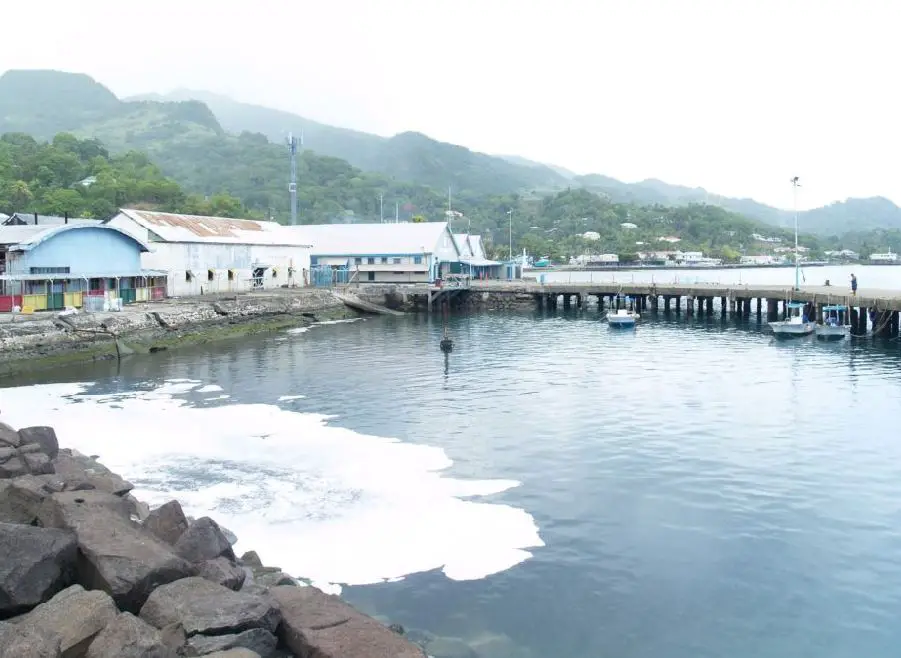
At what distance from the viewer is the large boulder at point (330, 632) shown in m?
9.50

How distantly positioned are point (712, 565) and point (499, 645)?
5.24 metres

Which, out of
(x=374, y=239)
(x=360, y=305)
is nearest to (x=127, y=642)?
(x=360, y=305)

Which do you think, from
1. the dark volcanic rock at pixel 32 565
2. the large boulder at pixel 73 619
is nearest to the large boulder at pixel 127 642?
the large boulder at pixel 73 619

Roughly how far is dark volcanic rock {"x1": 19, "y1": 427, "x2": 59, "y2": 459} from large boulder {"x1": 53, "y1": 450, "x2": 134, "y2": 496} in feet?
0.65

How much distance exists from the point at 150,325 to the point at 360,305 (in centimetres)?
2742

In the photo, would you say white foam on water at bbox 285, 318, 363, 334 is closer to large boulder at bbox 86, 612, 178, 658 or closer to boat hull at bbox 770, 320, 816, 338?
boat hull at bbox 770, 320, 816, 338

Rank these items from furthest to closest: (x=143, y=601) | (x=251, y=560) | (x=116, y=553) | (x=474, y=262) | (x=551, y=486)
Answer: (x=474, y=262) → (x=551, y=486) → (x=251, y=560) → (x=116, y=553) → (x=143, y=601)

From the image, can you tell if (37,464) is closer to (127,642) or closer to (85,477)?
(85,477)

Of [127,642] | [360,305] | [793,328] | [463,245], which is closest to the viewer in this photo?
[127,642]

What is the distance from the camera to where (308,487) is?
64.4 ft

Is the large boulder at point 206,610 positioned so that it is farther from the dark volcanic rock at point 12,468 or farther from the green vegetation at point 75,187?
the green vegetation at point 75,187

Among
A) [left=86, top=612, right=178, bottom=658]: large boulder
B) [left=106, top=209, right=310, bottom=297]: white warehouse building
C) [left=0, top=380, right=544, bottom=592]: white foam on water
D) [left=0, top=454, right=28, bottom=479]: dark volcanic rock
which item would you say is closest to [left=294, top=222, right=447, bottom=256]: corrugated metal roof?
[left=106, top=209, right=310, bottom=297]: white warehouse building

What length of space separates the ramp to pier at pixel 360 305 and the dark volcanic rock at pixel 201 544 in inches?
2346

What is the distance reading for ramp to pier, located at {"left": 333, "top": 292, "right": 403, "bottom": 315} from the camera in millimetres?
72000
